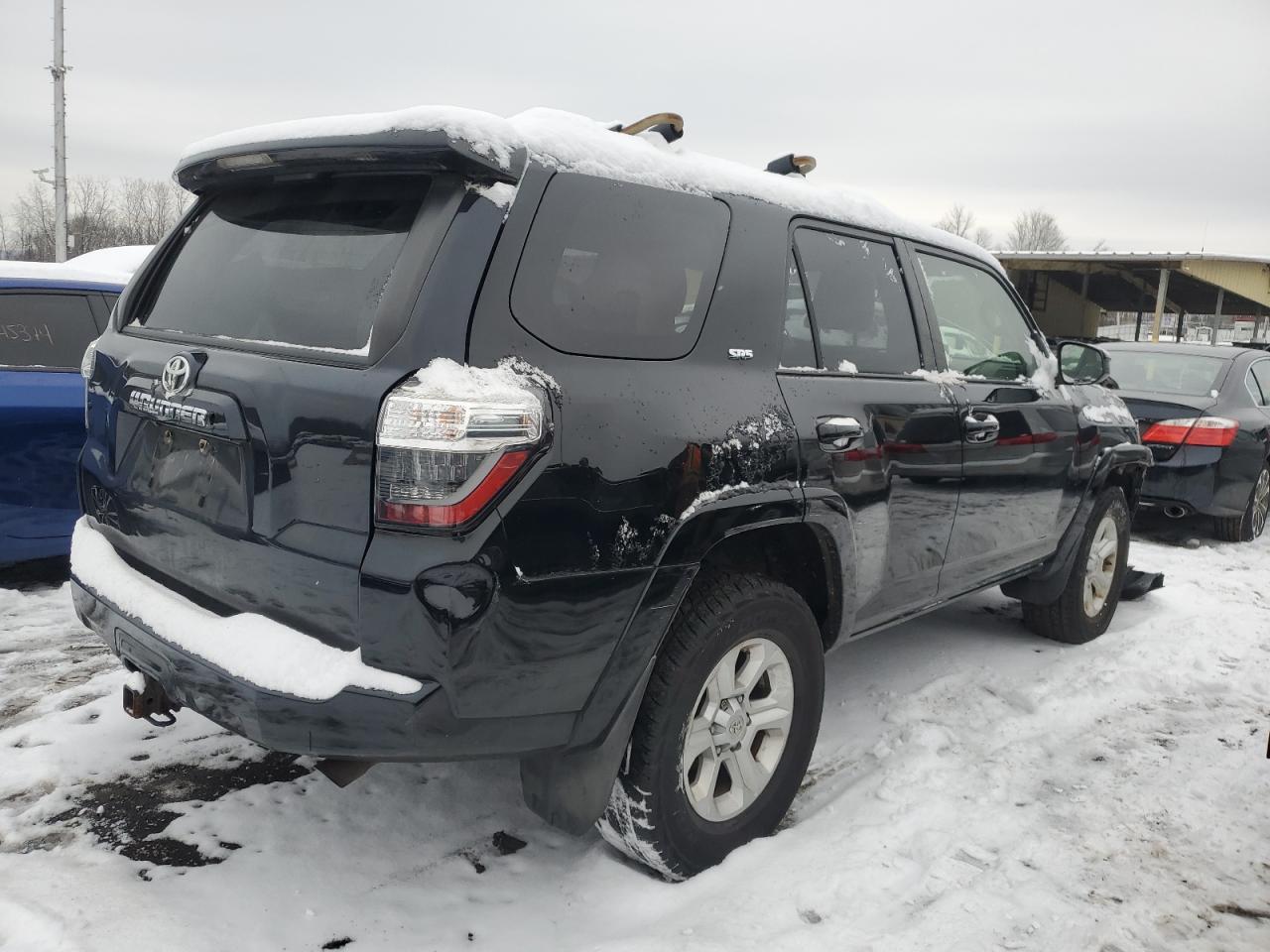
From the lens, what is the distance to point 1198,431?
740 centimetres

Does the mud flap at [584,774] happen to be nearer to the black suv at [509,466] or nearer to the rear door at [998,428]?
the black suv at [509,466]

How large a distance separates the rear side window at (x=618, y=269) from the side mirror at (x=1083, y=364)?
2586 mm

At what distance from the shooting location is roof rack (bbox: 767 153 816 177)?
3.33 m

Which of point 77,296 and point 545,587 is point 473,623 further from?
point 77,296

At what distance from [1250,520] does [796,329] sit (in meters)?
6.65

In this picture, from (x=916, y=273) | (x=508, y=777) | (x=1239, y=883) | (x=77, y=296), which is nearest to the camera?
(x=1239, y=883)

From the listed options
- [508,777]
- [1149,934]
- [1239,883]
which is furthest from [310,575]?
[1239,883]

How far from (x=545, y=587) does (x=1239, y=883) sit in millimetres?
2308

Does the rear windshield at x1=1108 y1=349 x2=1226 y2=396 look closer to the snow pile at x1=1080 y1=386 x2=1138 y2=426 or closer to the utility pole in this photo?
the snow pile at x1=1080 y1=386 x2=1138 y2=426

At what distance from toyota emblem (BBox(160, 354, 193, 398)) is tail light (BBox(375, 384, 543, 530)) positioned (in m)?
0.69

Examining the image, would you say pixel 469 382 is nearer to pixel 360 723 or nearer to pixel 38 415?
pixel 360 723

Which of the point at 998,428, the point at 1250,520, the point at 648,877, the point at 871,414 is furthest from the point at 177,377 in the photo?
the point at 1250,520

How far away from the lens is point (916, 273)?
11.8 feet

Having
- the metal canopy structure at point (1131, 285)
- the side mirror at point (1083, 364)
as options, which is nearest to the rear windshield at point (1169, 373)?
the side mirror at point (1083, 364)
